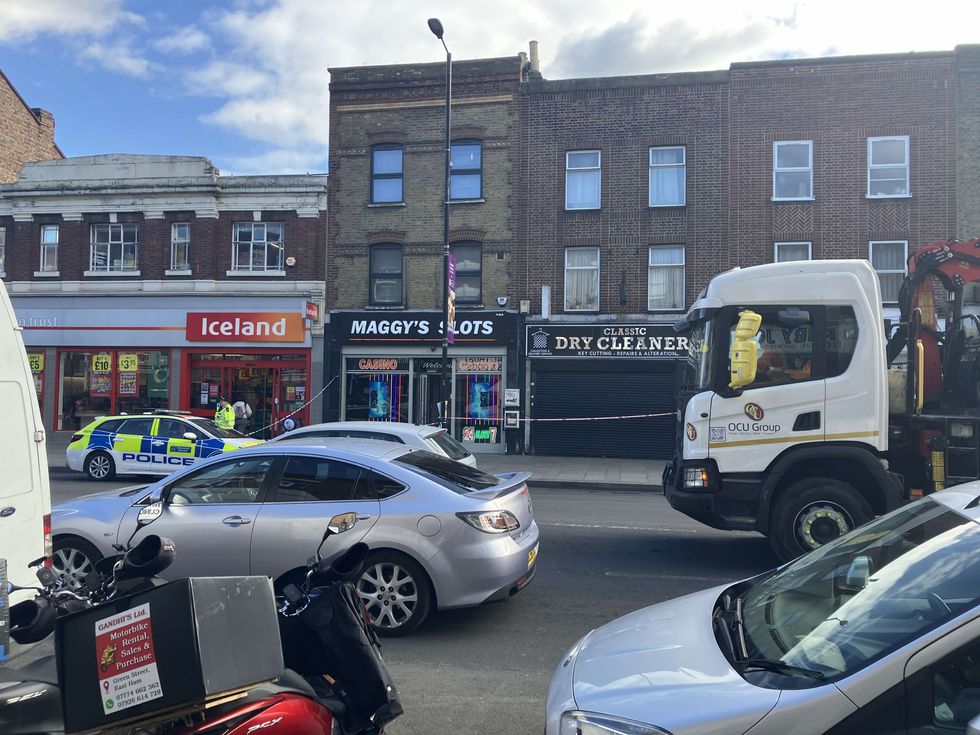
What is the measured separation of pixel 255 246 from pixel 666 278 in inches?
493

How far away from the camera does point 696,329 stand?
8.09 metres

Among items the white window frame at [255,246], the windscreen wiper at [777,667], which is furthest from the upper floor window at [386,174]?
the windscreen wiper at [777,667]

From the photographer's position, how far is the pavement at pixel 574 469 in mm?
15625

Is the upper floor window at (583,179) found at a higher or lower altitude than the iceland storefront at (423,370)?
higher

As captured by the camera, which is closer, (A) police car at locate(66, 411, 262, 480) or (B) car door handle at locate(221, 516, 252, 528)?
(B) car door handle at locate(221, 516, 252, 528)

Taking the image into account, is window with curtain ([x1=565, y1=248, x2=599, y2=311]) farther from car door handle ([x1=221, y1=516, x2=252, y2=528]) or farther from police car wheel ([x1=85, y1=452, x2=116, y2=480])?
car door handle ([x1=221, y1=516, x2=252, y2=528])

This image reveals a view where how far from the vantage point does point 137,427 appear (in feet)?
49.5

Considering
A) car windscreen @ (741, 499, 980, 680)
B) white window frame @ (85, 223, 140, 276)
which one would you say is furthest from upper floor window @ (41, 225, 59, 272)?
car windscreen @ (741, 499, 980, 680)

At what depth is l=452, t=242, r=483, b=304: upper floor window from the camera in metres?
21.6

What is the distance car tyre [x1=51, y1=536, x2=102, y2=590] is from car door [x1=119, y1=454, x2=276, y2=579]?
0.37 meters

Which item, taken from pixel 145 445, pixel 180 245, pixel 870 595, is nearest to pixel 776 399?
pixel 870 595

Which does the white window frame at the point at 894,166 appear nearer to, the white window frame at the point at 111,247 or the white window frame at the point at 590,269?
the white window frame at the point at 590,269

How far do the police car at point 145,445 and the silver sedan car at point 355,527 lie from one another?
8595 mm

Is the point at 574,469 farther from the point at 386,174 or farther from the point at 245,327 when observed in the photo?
the point at 245,327
